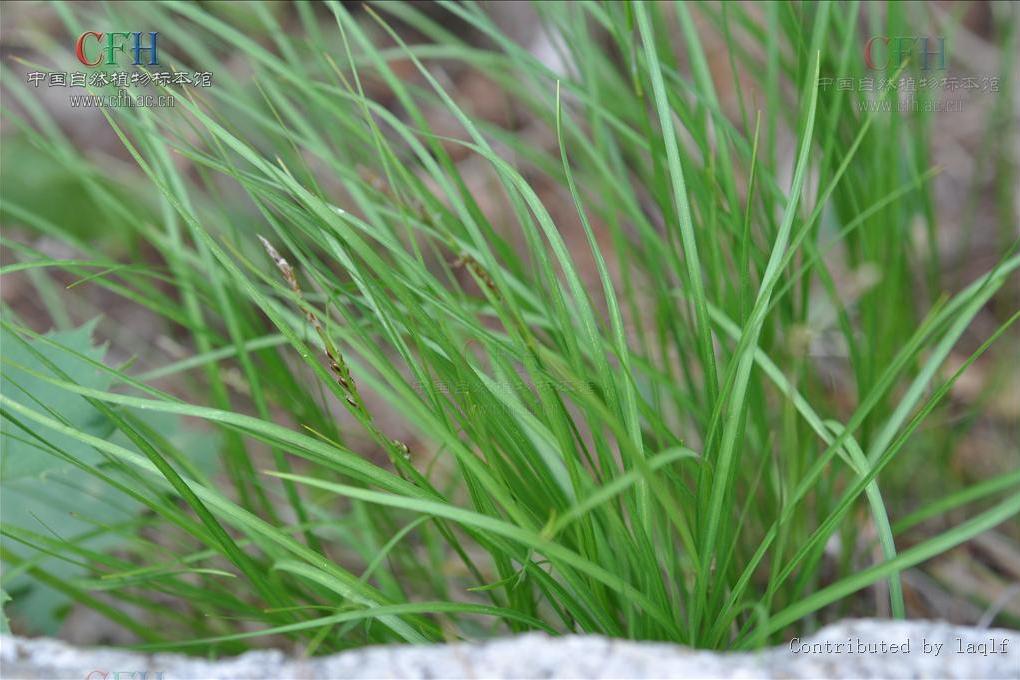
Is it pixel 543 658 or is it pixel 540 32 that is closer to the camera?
pixel 543 658

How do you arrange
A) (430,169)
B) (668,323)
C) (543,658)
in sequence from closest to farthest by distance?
(543,658) → (430,169) → (668,323)

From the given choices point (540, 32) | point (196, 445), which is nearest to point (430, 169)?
point (196, 445)

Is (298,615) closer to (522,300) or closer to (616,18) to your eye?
(522,300)

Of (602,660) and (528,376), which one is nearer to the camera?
(602,660)
